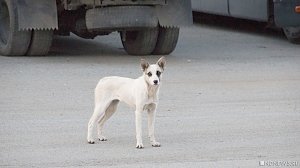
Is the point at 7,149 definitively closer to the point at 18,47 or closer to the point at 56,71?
the point at 56,71

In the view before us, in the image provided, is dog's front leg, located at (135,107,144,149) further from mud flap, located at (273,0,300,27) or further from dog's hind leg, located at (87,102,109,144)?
Result: mud flap, located at (273,0,300,27)

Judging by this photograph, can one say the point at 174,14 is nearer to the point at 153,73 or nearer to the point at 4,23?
the point at 4,23

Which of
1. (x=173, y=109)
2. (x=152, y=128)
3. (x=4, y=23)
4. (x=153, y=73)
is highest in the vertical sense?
(x=4, y=23)

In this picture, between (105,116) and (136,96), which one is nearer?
(136,96)

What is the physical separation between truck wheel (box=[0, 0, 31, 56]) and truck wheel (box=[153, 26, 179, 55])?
212cm

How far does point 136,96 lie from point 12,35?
6912 millimetres

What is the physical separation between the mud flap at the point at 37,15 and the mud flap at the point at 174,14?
1.61 m

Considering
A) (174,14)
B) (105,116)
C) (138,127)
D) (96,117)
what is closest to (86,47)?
(174,14)

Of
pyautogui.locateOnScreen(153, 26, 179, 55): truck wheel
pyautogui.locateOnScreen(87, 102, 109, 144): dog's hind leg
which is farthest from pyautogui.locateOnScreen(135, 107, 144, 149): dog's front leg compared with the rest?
pyautogui.locateOnScreen(153, 26, 179, 55): truck wheel

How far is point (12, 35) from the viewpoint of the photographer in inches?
610

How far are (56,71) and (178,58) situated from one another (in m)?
2.55

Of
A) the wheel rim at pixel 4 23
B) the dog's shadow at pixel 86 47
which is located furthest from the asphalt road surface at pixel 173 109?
the wheel rim at pixel 4 23

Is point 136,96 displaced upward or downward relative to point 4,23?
downward

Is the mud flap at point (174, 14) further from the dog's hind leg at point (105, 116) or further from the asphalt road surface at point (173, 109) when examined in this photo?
the dog's hind leg at point (105, 116)
